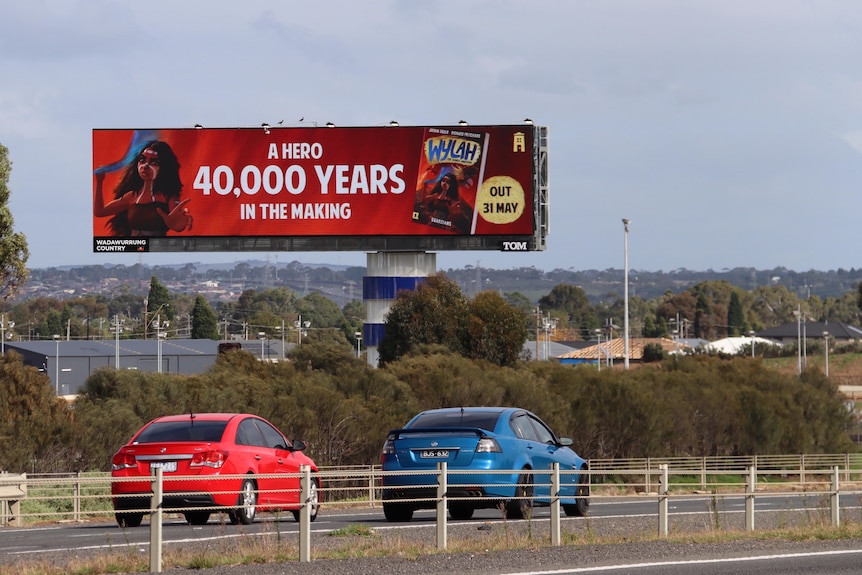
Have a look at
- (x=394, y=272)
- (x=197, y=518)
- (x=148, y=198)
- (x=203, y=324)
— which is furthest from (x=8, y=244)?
(x=203, y=324)

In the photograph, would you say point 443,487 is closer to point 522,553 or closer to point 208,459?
point 522,553

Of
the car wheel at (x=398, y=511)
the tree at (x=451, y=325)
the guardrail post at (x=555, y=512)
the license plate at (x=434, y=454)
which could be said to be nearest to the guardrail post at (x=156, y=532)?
the guardrail post at (x=555, y=512)

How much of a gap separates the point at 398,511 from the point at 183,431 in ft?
11.0

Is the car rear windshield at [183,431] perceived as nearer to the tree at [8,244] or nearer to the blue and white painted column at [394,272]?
the tree at [8,244]

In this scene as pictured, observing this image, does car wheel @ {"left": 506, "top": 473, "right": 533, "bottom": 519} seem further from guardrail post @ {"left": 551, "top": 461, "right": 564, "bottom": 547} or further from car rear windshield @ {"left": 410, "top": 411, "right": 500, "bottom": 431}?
guardrail post @ {"left": 551, "top": 461, "right": 564, "bottom": 547}

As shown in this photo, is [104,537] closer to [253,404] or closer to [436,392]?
[253,404]

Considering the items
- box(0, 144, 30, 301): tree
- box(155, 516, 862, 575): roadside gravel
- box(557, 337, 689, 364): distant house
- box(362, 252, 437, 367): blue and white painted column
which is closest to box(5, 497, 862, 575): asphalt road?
box(155, 516, 862, 575): roadside gravel

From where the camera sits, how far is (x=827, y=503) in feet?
73.3

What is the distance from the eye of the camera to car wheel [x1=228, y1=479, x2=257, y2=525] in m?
18.5

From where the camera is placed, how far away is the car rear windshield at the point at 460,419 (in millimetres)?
19750

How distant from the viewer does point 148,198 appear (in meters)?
65.8

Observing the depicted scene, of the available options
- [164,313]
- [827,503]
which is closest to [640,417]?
[827,503]

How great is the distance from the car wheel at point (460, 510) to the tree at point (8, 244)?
22.2 metres

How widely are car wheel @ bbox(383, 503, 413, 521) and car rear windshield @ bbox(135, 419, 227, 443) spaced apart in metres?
2.72
